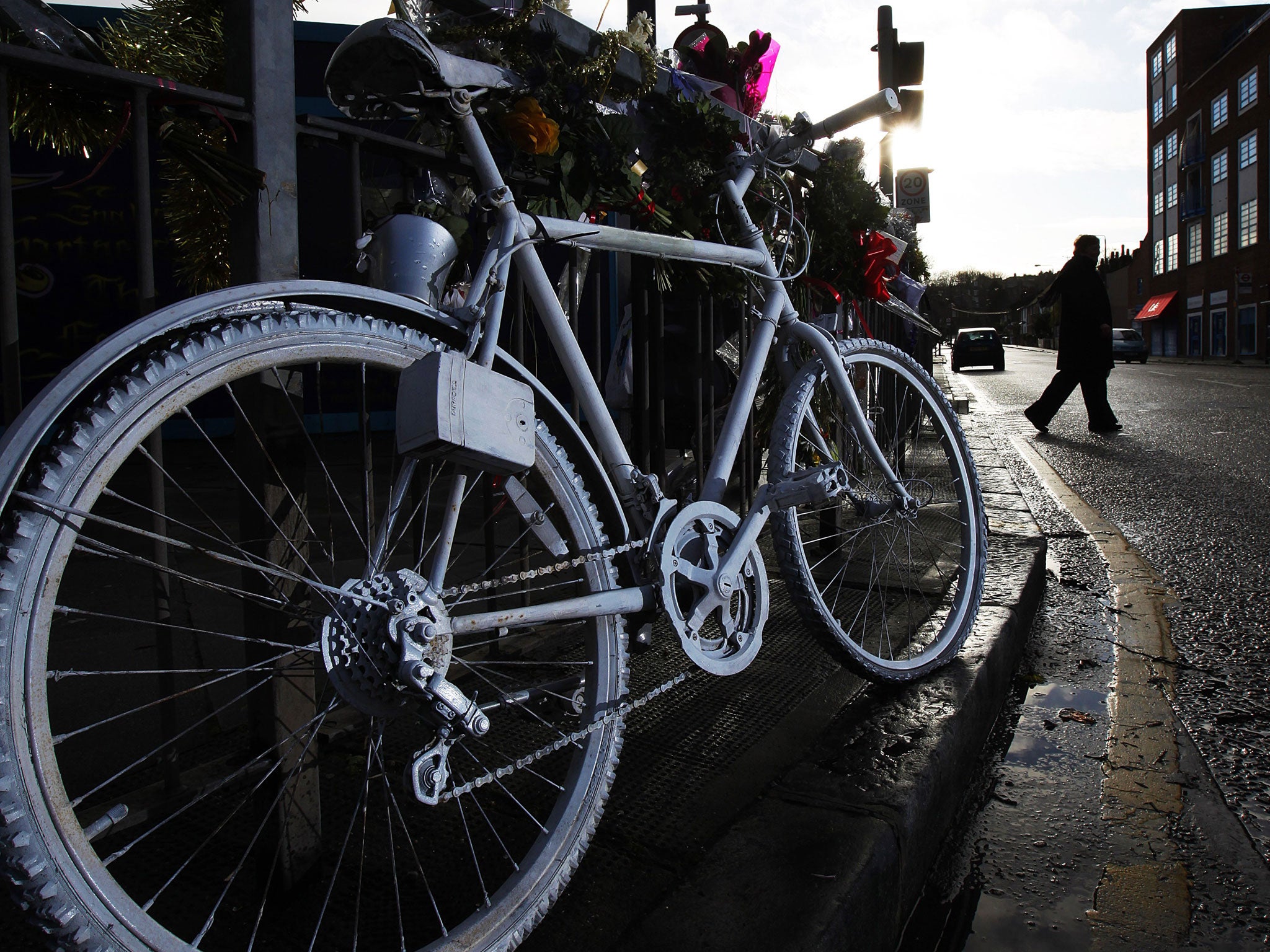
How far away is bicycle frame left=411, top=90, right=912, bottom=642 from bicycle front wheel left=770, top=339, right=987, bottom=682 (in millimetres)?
114

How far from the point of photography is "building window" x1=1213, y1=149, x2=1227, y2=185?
45.2 meters

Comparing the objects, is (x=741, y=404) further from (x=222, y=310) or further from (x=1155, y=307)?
(x=1155, y=307)

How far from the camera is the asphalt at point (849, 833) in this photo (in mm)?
1521

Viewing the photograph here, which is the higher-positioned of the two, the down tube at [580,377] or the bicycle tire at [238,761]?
the down tube at [580,377]

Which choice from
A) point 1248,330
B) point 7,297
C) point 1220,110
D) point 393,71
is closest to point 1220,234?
point 1220,110

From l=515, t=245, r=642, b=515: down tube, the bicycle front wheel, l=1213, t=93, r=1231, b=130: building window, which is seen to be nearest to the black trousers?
the bicycle front wheel

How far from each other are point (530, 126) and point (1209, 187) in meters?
56.3

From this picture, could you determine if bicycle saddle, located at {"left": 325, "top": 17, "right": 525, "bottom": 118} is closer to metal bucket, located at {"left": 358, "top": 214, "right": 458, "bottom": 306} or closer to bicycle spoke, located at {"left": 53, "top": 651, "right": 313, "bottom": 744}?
metal bucket, located at {"left": 358, "top": 214, "right": 458, "bottom": 306}

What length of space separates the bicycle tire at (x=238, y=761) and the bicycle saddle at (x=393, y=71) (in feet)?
1.63

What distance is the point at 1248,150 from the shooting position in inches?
1666

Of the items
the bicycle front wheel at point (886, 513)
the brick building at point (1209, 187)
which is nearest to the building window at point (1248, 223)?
the brick building at point (1209, 187)

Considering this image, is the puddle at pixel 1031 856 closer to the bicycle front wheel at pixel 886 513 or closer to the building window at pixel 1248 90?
the bicycle front wheel at pixel 886 513

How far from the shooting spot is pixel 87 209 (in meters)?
8.88

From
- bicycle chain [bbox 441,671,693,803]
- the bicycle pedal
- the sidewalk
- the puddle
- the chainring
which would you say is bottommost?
the puddle
